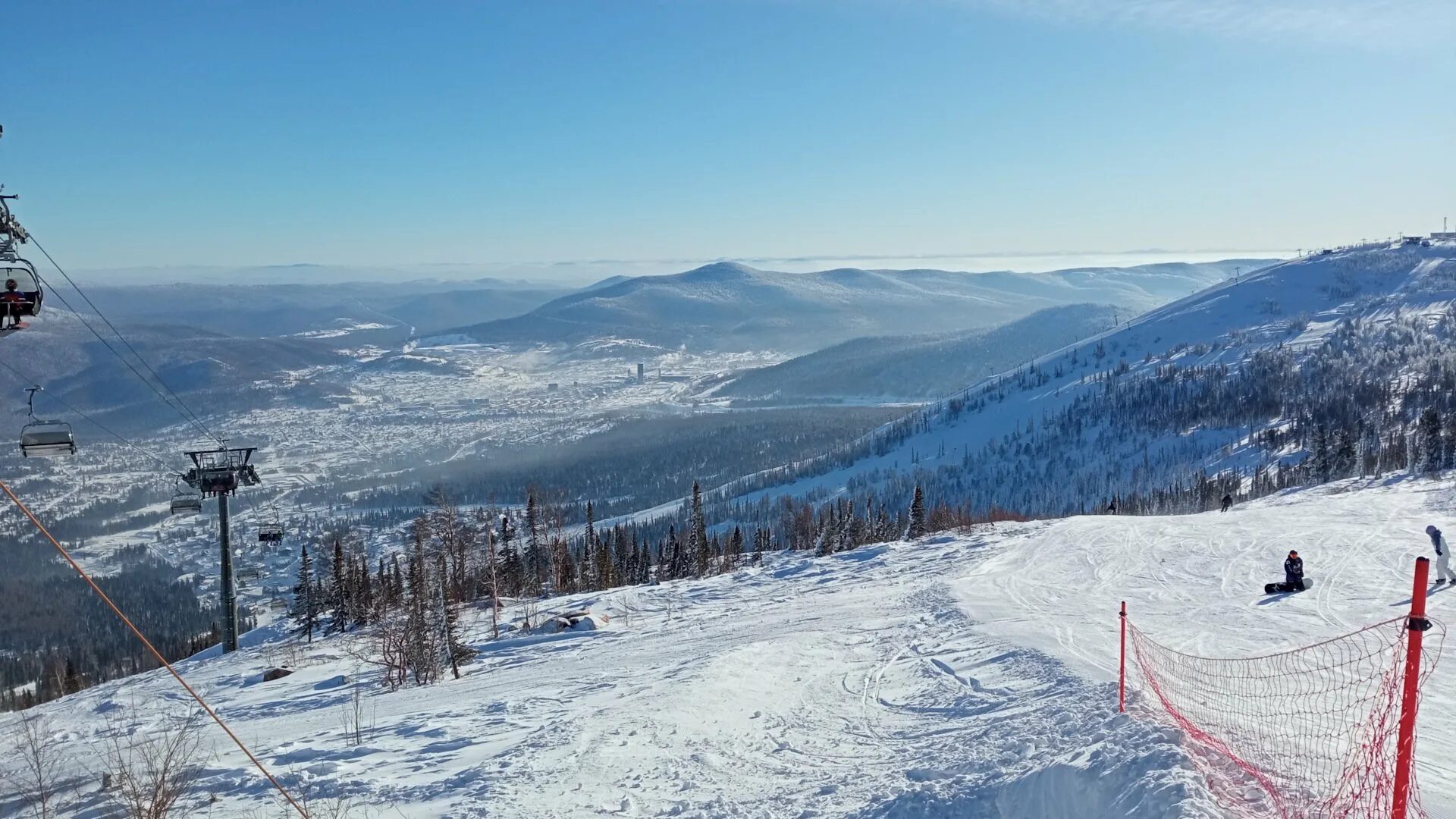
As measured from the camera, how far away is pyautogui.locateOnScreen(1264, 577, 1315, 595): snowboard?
Answer: 68.0 feet

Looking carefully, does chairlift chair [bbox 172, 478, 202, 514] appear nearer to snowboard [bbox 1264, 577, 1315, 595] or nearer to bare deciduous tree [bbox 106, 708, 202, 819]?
bare deciduous tree [bbox 106, 708, 202, 819]

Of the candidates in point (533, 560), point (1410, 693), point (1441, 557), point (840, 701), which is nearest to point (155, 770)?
point (840, 701)

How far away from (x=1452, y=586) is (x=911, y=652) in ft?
45.5

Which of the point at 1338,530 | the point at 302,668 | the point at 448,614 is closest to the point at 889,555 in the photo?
the point at 1338,530

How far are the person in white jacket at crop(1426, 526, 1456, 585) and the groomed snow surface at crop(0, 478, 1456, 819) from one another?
758 mm

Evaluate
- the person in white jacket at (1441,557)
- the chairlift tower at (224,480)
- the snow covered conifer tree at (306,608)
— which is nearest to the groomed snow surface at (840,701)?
the person in white jacket at (1441,557)

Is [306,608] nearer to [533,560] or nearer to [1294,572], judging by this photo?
[533,560]

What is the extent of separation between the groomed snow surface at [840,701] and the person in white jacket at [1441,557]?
758mm

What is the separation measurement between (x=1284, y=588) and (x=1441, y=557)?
10.9ft

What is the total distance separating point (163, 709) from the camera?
2186 centimetres

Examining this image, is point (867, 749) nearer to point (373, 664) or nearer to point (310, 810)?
point (310, 810)

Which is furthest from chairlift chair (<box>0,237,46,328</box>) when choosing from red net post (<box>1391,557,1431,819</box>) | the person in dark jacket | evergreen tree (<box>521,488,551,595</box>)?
evergreen tree (<box>521,488,551,595</box>)

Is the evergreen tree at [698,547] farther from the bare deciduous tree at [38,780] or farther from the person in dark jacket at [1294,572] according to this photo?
the bare deciduous tree at [38,780]

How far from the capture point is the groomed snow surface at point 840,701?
1027 centimetres
